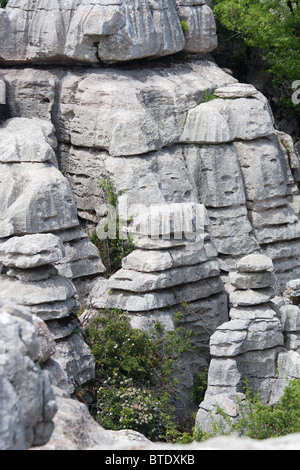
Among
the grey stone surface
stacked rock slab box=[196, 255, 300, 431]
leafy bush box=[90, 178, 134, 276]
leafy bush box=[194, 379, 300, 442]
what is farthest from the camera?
leafy bush box=[90, 178, 134, 276]

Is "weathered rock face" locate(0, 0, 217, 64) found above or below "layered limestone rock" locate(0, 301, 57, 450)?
below

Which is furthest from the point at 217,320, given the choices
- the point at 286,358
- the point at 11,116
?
the point at 11,116

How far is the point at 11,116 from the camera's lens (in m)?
17.9

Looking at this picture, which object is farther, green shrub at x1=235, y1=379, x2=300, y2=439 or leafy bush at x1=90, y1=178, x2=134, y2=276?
leafy bush at x1=90, y1=178, x2=134, y2=276

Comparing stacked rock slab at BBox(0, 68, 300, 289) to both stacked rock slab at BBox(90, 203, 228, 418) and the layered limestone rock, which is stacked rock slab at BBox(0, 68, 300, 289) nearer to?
stacked rock slab at BBox(90, 203, 228, 418)

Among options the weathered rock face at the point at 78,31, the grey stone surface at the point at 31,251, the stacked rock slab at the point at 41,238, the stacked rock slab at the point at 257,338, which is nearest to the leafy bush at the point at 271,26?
the weathered rock face at the point at 78,31

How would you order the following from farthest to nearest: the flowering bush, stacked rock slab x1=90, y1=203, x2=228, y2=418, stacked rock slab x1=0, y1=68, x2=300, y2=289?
stacked rock slab x1=0, y1=68, x2=300, y2=289
stacked rock slab x1=90, y1=203, x2=228, y2=418
the flowering bush

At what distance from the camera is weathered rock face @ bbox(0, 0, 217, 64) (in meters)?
17.5

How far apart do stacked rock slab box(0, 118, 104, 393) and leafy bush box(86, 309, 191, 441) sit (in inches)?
19.9

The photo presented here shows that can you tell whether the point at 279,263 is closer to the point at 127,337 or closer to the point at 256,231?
the point at 256,231

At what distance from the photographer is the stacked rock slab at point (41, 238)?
13.3 m

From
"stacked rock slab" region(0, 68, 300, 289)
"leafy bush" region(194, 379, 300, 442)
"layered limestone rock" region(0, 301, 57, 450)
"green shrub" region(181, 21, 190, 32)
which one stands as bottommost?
"leafy bush" region(194, 379, 300, 442)

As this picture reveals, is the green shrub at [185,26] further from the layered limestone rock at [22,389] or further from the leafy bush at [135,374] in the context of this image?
the layered limestone rock at [22,389]

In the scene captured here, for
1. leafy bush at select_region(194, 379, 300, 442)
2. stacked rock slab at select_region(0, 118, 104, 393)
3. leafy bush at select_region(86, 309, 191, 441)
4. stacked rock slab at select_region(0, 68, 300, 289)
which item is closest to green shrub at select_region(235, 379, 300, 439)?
leafy bush at select_region(194, 379, 300, 442)
